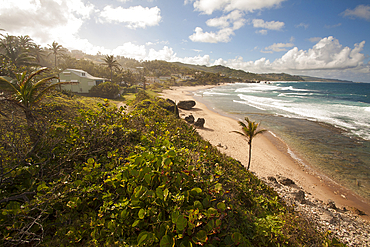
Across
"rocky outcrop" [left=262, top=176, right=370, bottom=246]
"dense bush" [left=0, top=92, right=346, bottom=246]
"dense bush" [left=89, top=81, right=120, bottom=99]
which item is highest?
"dense bush" [left=89, top=81, right=120, bottom=99]

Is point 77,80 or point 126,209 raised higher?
point 77,80

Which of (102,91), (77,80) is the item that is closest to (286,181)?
(102,91)

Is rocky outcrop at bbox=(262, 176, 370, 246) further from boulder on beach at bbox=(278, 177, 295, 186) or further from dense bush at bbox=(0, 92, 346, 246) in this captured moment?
dense bush at bbox=(0, 92, 346, 246)

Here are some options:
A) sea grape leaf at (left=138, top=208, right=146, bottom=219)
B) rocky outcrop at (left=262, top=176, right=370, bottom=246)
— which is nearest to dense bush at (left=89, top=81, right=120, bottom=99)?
rocky outcrop at (left=262, top=176, right=370, bottom=246)

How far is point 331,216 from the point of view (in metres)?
8.95

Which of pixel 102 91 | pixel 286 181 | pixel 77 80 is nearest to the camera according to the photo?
pixel 286 181

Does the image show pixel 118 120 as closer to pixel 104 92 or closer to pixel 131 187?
pixel 131 187

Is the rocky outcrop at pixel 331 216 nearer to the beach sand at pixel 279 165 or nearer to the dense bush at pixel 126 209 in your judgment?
the beach sand at pixel 279 165

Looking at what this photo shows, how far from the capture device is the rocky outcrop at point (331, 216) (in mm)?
7686

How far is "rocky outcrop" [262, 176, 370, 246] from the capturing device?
25.2ft

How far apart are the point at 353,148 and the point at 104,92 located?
122 ft

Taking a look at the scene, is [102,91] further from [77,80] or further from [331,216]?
[331,216]

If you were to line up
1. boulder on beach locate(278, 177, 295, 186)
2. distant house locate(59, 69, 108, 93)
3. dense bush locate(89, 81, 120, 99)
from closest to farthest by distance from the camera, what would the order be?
boulder on beach locate(278, 177, 295, 186) < distant house locate(59, 69, 108, 93) < dense bush locate(89, 81, 120, 99)

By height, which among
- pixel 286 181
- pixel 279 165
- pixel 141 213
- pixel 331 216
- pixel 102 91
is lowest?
pixel 331 216
